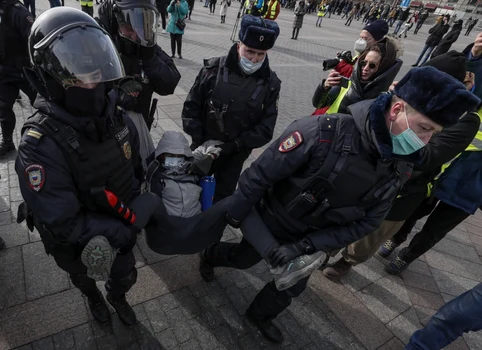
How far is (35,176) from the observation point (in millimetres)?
1518

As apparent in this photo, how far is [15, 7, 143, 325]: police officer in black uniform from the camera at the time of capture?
4.97 ft

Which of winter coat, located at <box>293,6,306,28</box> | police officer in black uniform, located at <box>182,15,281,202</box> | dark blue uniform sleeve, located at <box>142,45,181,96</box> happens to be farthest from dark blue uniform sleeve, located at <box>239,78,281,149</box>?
winter coat, located at <box>293,6,306,28</box>

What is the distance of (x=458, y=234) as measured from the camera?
4.61 meters

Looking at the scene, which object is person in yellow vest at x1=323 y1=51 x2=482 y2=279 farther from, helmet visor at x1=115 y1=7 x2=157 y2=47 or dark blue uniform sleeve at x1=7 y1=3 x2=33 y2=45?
dark blue uniform sleeve at x1=7 y1=3 x2=33 y2=45

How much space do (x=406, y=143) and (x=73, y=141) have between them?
1.88m

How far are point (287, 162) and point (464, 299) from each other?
5.72 feet

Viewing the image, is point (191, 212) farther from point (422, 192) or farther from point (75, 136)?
point (422, 192)

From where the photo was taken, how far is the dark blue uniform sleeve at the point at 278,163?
188 centimetres

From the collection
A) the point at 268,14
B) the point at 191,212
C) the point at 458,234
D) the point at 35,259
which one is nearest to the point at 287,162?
the point at 191,212

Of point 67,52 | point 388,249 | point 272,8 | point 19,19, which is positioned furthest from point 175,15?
point 388,249

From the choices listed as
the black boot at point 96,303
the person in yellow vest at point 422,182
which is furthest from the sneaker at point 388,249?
the black boot at point 96,303

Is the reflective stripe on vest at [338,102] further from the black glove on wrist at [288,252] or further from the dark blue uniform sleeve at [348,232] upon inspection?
the black glove on wrist at [288,252]

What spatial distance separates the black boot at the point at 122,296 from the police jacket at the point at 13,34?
296cm

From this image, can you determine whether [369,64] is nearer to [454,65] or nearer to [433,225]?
[454,65]
